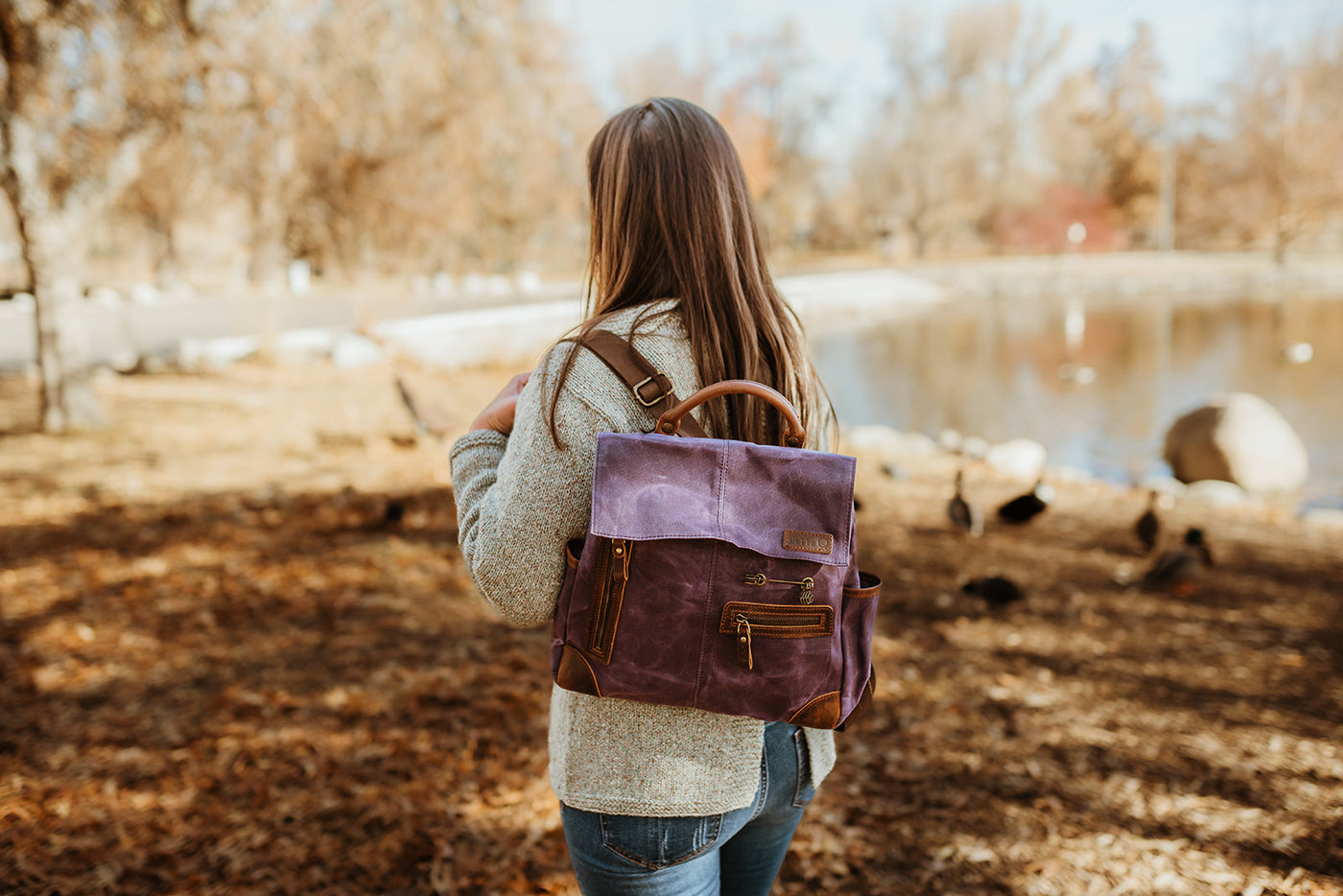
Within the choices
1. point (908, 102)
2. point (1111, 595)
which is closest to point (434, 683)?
point (1111, 595)

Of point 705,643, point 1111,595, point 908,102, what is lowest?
point 1111,595

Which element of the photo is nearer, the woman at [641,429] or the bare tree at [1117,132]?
the woman at [641,429]

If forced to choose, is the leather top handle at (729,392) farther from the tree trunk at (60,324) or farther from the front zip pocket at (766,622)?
the tree trunk at (60,324)

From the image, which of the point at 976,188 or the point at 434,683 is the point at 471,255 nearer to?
the point at 976,188

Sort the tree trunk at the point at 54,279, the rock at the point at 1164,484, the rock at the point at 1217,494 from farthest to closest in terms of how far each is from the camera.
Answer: the rock at the point at 1164,484 < the rock at the point at 1217,494 < the tree trunk at the point at 54,279

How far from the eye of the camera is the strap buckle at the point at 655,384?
1218 millimetres

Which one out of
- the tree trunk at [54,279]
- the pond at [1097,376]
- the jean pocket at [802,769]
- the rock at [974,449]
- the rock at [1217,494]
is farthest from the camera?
the pond at [1097,376]

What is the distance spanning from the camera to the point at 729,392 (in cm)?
118

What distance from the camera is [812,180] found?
5972cm

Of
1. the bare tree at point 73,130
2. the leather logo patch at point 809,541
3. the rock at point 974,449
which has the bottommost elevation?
the rock at point 974,449

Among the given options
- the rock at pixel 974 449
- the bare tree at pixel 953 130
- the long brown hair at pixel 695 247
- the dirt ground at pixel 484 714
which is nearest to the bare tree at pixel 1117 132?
the bare tree at pixel 953 130

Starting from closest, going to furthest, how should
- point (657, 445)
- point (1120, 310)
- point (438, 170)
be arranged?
point (657, 445) < point (438, 170) < point (1120, 310)

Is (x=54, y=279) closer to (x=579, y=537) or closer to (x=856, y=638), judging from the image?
(x=579, y=537)

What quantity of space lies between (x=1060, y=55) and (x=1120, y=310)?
36478 millimetres
